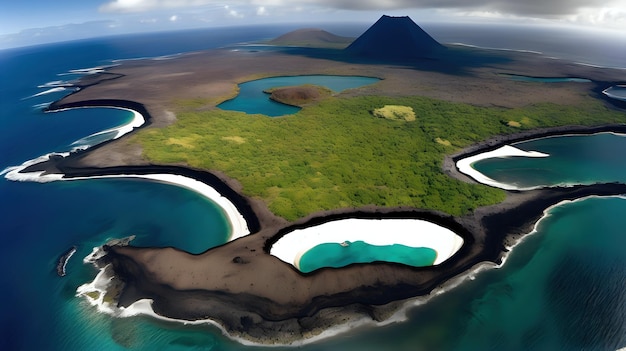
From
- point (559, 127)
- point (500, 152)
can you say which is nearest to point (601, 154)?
point (559, 127)

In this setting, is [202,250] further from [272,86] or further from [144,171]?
[272,86]

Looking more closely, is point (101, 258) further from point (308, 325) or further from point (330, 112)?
point (330, 112)

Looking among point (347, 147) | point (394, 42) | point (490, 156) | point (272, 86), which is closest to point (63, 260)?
point (347, 147)

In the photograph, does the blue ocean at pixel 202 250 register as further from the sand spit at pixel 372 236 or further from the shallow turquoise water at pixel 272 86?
the shallow turquoise water at pixel 272 86

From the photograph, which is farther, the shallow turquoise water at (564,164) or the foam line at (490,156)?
the shallow turquoise water at (564,164)

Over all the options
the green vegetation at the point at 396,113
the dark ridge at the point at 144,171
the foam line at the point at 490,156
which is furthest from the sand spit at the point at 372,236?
the green vegetation at the point at 396,113

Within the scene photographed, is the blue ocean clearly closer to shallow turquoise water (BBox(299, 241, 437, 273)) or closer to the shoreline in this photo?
the shoreline

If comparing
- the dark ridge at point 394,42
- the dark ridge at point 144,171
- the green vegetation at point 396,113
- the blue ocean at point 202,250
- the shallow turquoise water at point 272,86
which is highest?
the dark ridge at point 394,42
